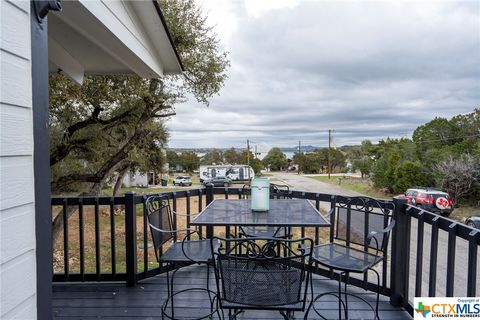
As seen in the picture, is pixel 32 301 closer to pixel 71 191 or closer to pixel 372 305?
pixel 372 305

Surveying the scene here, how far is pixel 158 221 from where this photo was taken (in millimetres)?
2488

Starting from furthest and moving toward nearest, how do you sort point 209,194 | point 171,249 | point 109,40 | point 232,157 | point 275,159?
1. point 275,159
2. point 232,157
3. point 209,194
4. point 171,249
5. point 109,40

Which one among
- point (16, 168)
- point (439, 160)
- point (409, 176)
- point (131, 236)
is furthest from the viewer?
point (409, 176)

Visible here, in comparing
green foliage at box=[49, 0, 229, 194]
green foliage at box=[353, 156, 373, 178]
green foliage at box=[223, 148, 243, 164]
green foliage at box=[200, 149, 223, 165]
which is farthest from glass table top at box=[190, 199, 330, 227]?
green foliage at box=[200, 149, 223, 165]

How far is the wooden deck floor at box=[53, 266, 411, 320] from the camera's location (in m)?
2.38

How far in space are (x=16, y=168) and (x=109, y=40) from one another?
1.06m

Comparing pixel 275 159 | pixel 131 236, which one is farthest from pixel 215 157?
pixel 131 236

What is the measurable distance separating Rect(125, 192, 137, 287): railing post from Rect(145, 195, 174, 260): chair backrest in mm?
206

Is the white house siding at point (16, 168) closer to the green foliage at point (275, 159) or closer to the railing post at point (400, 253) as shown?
the railing post at point (400, 253)

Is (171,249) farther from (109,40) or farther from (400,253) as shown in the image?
→ (400,253)

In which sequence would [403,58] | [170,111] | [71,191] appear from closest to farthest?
[170,111], [71,191], [403,58]

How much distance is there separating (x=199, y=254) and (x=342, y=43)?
6.74 meters

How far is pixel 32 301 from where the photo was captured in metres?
1.09

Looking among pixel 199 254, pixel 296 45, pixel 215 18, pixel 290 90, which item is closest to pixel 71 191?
pixel 215 18
